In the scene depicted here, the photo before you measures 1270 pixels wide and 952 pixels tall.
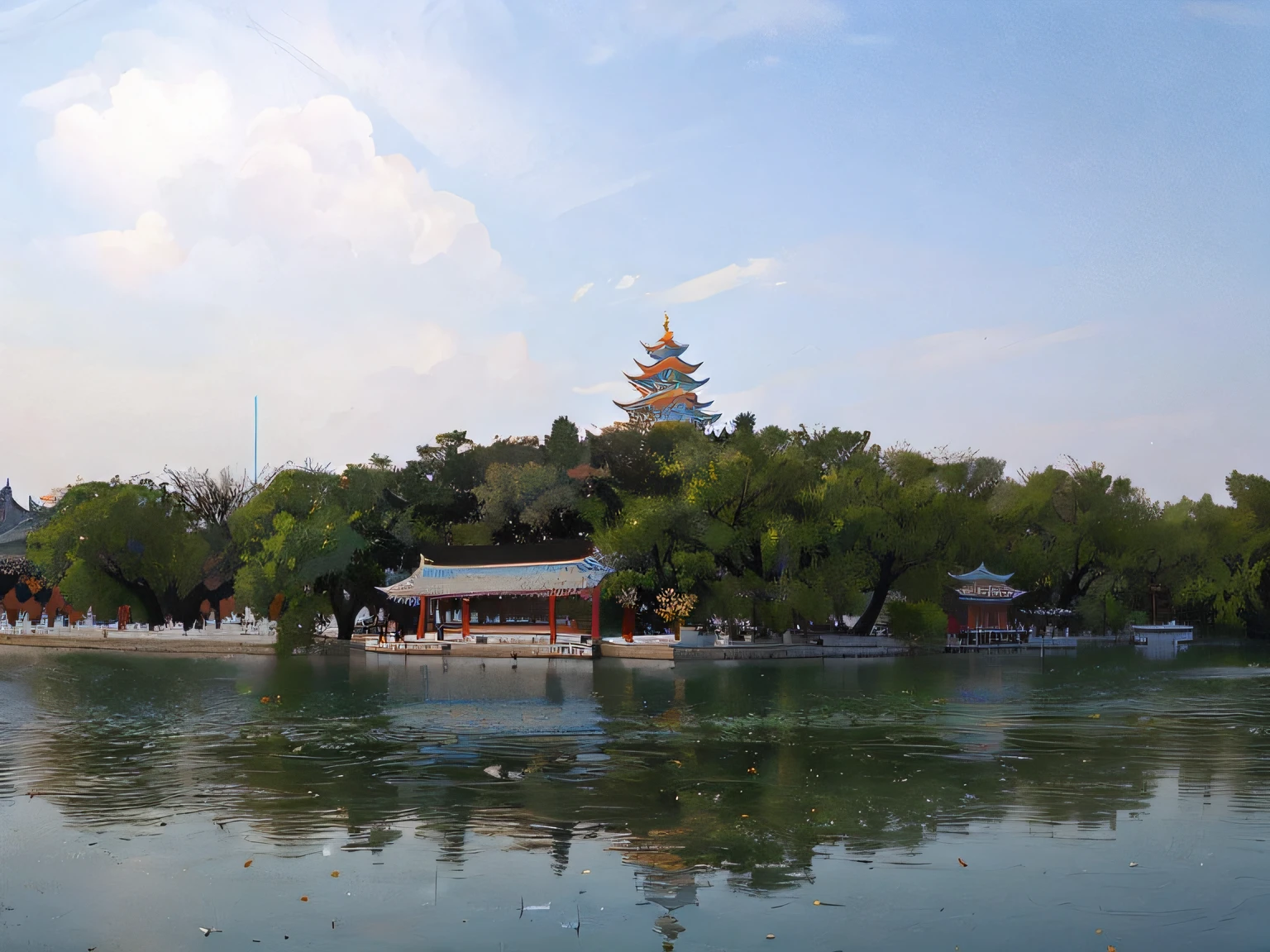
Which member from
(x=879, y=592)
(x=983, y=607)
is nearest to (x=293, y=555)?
(x=879, y=592)

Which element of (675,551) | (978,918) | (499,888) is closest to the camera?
(978,918)

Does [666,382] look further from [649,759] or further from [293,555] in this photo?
[649,759]

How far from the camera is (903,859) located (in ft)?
41.2

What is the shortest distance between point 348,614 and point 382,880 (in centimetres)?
5433

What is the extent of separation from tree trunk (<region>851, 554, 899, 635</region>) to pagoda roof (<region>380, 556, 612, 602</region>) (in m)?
12.1

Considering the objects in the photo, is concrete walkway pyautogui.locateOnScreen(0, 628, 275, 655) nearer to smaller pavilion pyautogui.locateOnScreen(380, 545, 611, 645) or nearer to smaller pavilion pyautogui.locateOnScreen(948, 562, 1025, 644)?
smaller pavilion pyautogui.locateOnScreen(380, 545, 611, 645)

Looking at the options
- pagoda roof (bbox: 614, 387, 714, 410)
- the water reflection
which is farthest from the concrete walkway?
pagoda roof (bbox: 614, 387, 714, 410)

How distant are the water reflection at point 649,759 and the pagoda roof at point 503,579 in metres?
16.2

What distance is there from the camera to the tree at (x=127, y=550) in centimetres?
6344

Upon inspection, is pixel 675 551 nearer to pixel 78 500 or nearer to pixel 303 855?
pixel 78 500

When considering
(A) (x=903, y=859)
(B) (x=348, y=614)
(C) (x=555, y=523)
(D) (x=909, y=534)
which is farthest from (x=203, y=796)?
(C) (x=555, y=523)

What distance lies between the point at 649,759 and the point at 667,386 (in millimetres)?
104677

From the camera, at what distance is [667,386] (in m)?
124

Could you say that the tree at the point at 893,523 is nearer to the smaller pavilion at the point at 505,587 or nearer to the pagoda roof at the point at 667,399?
the smaller pavilion at the point at 505,587
